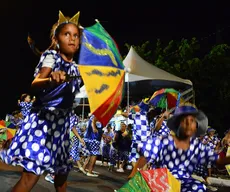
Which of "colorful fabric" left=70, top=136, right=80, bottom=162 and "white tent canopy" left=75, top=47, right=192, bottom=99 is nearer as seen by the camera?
"white tent canopy" left=75, top=47, right=192, bottom=99

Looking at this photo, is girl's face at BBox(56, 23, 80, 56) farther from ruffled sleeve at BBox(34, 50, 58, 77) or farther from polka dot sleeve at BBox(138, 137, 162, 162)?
polka dot sleeve at BBox(138, 137, 162, 162)

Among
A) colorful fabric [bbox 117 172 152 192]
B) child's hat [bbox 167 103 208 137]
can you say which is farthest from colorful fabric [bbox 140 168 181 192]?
child's hat [bbox 167 103 208 137]

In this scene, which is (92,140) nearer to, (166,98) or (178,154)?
(166,98)

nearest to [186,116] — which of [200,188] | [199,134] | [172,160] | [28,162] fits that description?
[199,134]

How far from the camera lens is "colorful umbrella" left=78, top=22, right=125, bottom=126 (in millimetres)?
3160

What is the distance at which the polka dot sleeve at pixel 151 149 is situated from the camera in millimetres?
4059

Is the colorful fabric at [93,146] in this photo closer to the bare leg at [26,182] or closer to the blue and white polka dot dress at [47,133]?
the blue and white polka dot dress at [47,133]

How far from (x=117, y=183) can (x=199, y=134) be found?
180 inches

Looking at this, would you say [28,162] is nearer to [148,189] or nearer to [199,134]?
[148,189]

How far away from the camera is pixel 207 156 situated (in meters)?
4.12

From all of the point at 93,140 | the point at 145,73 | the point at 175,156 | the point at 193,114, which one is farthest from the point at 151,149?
the point at 93,140

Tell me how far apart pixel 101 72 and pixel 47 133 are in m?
0.67

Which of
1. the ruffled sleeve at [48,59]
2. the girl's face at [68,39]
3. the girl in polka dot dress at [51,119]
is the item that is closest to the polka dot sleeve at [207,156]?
the girl in polka dot dress at [51,119]

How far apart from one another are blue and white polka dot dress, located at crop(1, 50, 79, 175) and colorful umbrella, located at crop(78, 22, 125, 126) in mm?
306
